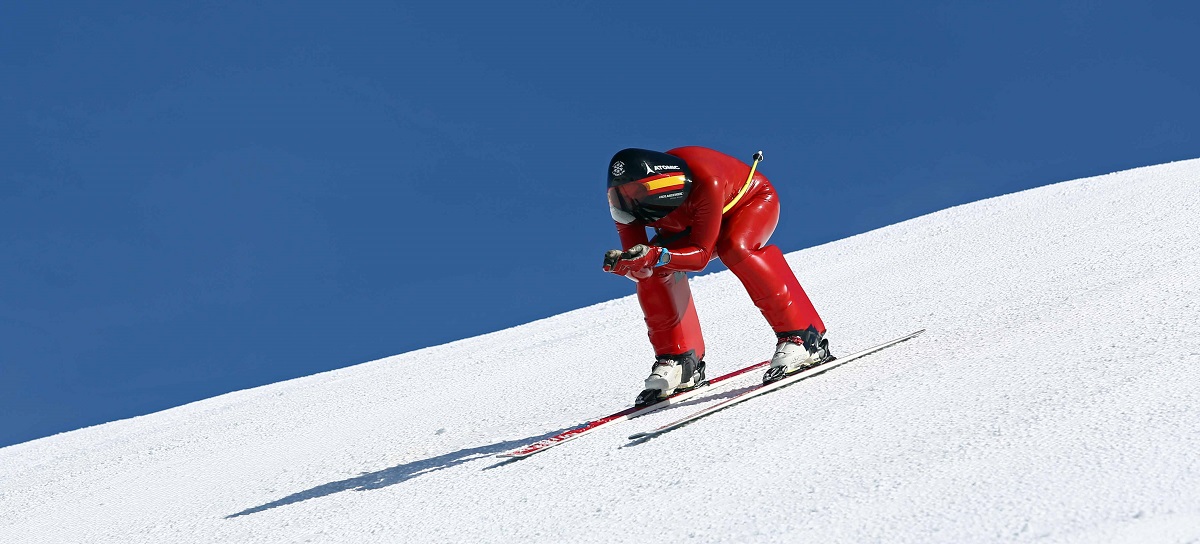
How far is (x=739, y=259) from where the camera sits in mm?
5094

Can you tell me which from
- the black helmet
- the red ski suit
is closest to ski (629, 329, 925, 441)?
the red ski suit

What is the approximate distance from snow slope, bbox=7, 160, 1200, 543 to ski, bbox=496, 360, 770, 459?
0.34 ft

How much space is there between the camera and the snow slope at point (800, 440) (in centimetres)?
278

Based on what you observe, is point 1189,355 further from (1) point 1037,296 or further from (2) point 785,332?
(1) point 1037,296

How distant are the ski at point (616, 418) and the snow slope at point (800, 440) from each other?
0.34 feet

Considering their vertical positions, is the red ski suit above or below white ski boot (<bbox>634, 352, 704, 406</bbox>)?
above

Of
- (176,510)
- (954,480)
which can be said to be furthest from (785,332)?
(176,510)

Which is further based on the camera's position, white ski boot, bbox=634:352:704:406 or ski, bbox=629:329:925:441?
white ski boot, bbox=634:352:704:406

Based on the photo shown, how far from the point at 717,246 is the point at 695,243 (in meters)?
0.30

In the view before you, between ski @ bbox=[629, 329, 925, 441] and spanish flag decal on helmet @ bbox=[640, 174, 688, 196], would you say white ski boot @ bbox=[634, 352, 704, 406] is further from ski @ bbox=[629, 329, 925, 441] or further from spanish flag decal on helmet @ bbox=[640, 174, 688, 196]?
spanish flag decal on helmet @ bbox=[640, 174, 688, 196]

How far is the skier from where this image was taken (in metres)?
4.96

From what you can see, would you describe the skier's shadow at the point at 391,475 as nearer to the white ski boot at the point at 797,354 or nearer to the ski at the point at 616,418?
the ski at the point at 616,418

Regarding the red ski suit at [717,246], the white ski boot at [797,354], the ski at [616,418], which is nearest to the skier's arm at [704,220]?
the red ski suit at [717,246]

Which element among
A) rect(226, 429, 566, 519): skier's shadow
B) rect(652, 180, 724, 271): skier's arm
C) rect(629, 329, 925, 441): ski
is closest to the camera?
rect(629, 329, 925, 441): ski
